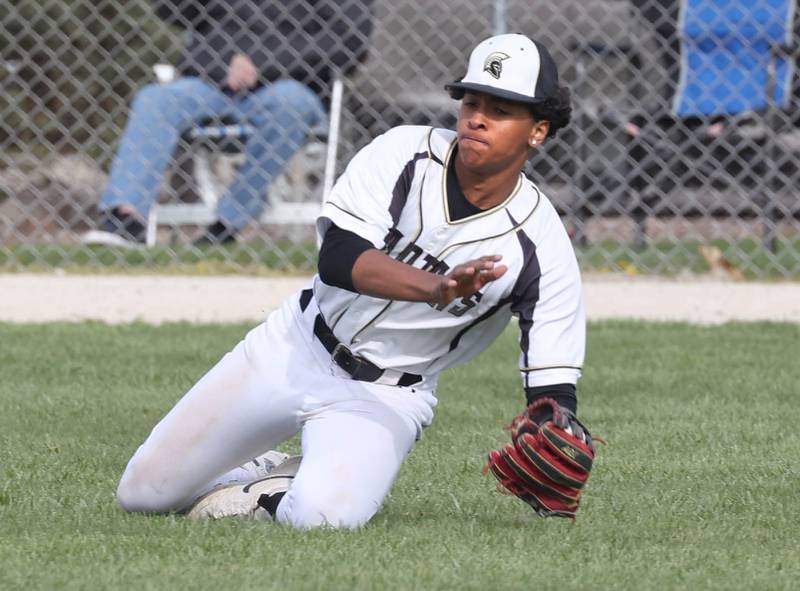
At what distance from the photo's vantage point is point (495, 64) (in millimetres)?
3688

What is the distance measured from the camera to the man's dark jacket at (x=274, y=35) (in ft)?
26.7

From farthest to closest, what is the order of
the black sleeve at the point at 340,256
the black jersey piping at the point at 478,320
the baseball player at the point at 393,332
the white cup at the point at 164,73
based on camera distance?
the white cup at the point at 164,73 < the black jersey piping at the point at 478,320 < the baseball player at the point at 393,332 < the black sleeve at the point at 340,256

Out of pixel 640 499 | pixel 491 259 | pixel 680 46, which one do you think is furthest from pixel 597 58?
pixel 491 259

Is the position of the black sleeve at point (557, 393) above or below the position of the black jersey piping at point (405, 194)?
below

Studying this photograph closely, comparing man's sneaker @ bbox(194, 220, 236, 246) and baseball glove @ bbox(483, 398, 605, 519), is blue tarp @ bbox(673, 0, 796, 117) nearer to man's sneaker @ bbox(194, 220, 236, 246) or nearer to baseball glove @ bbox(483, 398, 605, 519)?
man's sneaker @ bbox(194, 220, 236, 246)

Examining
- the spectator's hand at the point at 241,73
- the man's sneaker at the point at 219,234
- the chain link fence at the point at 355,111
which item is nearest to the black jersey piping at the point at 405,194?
the chain link fence at the point at 355,111

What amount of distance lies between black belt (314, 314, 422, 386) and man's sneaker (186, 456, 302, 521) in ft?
1.04

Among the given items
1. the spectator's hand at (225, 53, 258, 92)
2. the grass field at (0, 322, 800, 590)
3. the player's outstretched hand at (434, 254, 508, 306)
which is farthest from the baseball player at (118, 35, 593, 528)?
the spectator's hand at (225, 53, 258, 92)

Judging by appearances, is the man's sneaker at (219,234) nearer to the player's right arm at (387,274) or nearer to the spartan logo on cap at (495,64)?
the player's right arm at (387,274)

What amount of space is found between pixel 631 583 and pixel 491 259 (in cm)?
68

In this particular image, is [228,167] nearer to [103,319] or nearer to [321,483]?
[103,319]

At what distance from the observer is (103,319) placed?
719 cm

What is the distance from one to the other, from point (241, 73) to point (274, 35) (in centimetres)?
27

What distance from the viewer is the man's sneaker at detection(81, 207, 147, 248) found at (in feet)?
26.3
